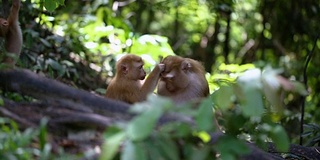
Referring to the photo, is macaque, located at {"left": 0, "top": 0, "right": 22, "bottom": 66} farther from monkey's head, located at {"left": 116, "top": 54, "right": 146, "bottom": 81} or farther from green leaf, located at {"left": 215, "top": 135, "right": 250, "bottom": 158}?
green leaf, located at {"left": 215, "top": 135, "right": 250, "bottom": 158}

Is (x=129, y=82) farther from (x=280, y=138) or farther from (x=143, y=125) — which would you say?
(x=143, y=125)

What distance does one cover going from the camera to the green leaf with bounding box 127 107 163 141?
340 centimetres

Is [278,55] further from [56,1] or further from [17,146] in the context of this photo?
[17,146]

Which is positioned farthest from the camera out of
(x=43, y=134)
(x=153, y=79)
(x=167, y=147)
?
(x=153, y=79)

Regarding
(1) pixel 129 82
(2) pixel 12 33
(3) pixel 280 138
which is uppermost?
(3) pixel 280 138

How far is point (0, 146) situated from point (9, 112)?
606 mm

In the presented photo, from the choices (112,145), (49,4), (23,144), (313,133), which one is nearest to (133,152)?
(112,145)

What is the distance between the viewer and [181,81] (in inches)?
306

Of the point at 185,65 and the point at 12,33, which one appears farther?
the point at 185,65

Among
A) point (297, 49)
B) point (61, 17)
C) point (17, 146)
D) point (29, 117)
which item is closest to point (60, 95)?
point (29, 117)

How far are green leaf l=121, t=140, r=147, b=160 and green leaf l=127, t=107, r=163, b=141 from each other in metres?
0.06

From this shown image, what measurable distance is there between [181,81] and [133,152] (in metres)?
4.29

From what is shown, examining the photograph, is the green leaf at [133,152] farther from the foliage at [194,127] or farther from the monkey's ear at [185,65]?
the monkey's ear at [185,65]

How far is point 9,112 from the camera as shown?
14.8 feet
